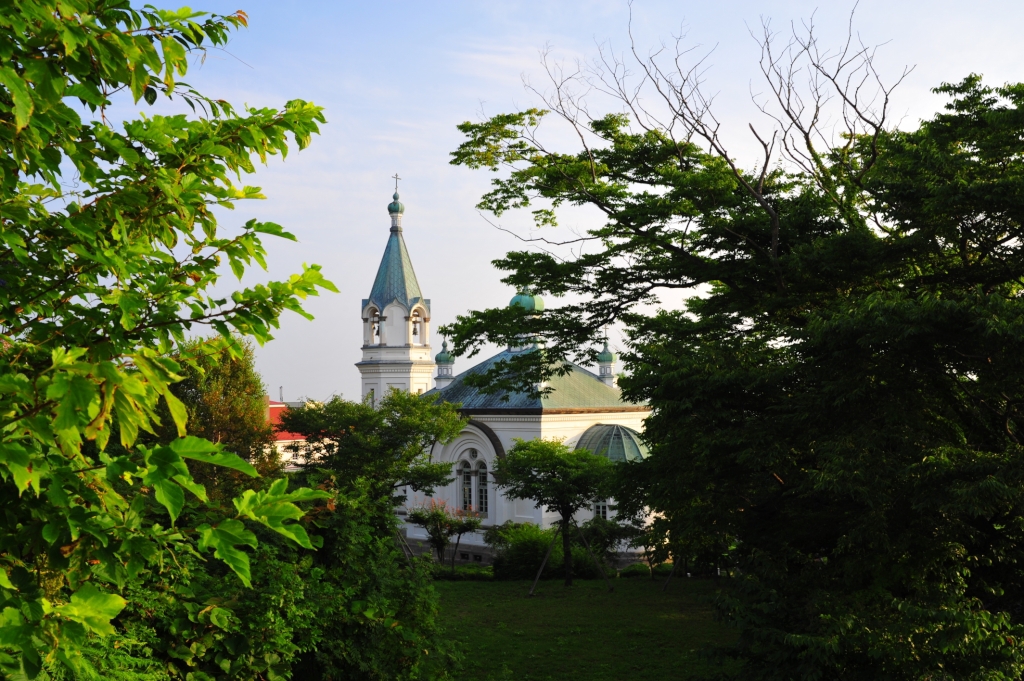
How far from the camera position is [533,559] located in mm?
24906

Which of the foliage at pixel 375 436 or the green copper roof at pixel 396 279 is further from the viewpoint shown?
the green copper roof at pixel 396 279

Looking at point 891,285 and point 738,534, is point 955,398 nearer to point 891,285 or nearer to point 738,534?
point 891,285

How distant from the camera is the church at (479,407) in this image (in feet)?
112

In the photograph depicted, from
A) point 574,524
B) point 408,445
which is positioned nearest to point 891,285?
point 574,524

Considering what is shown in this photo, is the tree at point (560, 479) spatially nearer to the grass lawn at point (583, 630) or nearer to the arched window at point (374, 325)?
the grass lawn at point (583, 630)

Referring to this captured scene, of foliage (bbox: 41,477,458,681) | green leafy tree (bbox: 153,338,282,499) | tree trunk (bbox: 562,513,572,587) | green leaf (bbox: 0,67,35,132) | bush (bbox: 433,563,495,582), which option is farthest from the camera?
green leafy tree (bbox: 153,338,282,499)

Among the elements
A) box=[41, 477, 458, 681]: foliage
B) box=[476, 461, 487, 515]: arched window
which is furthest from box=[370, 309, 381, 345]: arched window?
box=[41, 477, 458, 681]: foliage

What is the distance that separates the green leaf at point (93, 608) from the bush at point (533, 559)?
73.1ft

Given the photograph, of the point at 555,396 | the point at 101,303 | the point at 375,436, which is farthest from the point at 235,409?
the point at 101,303

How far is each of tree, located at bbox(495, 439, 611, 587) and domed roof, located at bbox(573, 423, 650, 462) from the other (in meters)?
9.51

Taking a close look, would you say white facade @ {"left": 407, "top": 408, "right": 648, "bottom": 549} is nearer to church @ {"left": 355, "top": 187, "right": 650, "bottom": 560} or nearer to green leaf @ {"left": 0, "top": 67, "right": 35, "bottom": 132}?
church @ {"left": 355, "top": 187, "right": 650, "bottom": 560}

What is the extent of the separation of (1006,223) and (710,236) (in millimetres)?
4297

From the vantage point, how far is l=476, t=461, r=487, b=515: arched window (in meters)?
35.8

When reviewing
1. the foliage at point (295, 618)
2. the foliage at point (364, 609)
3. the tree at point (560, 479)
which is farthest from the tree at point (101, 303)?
the tree at point (560, 479)
